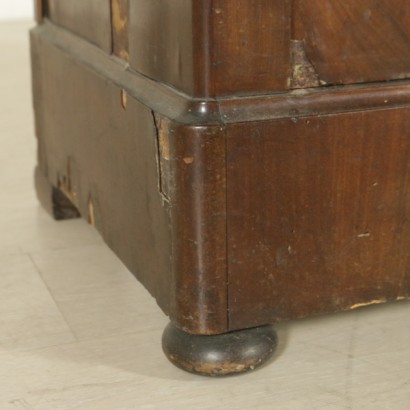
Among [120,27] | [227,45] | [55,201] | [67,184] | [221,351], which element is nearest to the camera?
[227,45]

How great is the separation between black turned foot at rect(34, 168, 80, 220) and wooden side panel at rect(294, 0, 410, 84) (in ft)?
2.55

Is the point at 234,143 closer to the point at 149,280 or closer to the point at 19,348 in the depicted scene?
the point at 149,280

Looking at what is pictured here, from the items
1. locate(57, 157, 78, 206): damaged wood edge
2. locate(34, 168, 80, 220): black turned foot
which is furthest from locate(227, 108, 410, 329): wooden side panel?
locate(34, 168, 80, 220): black turned foot

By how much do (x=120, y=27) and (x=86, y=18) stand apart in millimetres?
170

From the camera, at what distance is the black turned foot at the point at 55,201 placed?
6.15 ft

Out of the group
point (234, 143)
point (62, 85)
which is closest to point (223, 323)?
point (234, 143)

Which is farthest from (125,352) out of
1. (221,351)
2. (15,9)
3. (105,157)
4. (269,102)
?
(15,9)

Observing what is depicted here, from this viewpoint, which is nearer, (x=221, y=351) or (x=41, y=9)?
(x=221, y=351)

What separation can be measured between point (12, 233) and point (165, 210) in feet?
2.18

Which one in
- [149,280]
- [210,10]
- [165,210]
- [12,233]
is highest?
[210,10]

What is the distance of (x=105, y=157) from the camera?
4.84 feet

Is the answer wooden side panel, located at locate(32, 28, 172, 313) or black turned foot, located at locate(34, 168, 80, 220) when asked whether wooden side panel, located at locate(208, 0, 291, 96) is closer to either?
wooden side panel, located at locate(32, 28, 172, 313)

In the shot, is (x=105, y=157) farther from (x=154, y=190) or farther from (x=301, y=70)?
(x=301, y=70)

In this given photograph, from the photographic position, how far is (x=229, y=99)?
1.18 m
